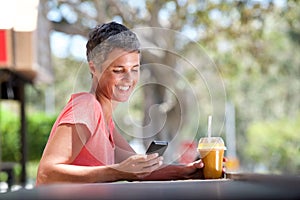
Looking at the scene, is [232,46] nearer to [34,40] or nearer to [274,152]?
[34,40]

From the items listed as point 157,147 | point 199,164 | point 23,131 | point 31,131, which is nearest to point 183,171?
point 199,164

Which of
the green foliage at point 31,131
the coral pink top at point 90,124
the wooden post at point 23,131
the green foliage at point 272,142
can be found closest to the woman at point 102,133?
the coral pink top at point 90,124

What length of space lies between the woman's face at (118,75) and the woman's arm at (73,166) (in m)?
0.21

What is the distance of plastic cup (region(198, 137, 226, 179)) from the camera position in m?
A: 1.93

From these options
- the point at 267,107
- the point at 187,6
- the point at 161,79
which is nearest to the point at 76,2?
the point at 187,6

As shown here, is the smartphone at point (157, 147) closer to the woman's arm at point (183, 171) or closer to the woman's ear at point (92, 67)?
the woman's arm at point (183, 171)

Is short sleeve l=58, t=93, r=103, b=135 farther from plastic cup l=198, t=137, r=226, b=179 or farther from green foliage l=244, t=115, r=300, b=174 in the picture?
green foliage l=244, t=115, r=300, b=174

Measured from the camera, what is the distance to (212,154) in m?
1.94

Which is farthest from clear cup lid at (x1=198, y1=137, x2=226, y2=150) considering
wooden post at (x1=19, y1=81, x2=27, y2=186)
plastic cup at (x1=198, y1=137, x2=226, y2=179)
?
wooden post at (x1=19, y1=81, x2=27, y2=186)

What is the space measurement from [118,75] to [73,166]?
1.07 ft

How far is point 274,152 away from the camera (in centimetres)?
2700

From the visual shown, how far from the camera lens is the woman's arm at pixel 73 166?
1650 millimetres

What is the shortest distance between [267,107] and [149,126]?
34295 mm

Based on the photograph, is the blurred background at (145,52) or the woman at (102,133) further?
the blurred background at (145,52)
